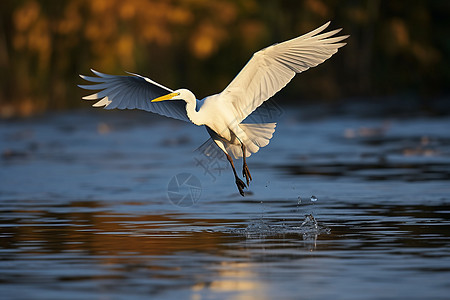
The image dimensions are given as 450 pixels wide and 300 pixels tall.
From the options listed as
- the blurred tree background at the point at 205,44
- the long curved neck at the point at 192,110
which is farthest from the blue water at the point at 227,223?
the blurred tree background at the point at 205,44

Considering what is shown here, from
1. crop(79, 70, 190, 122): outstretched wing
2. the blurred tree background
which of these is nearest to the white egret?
crop(79, 70, 190, 122): outstretched wing

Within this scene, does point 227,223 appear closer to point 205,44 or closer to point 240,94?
point 240,94

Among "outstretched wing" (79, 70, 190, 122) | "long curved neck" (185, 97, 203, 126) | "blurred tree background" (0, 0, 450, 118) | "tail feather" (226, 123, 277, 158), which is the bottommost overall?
"tail feather" (226, 123, 277, 158)

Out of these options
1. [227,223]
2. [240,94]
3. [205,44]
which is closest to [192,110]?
[240,94]

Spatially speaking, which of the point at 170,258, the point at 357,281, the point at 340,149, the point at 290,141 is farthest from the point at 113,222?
the point at 290,141

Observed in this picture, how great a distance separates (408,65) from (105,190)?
3586cm

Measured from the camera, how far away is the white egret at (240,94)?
11523 millimetres

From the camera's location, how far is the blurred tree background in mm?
39750

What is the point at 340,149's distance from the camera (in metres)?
21.3

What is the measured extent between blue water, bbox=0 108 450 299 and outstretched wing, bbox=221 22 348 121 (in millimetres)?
1255

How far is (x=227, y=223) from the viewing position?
10797 millimetres

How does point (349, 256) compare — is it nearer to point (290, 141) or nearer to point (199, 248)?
point (199, 248)

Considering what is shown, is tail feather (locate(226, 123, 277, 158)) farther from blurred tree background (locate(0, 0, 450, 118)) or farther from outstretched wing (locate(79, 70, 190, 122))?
blurred tree background (locate(0, 0, 450, 118))

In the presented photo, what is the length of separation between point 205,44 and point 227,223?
34470mm
